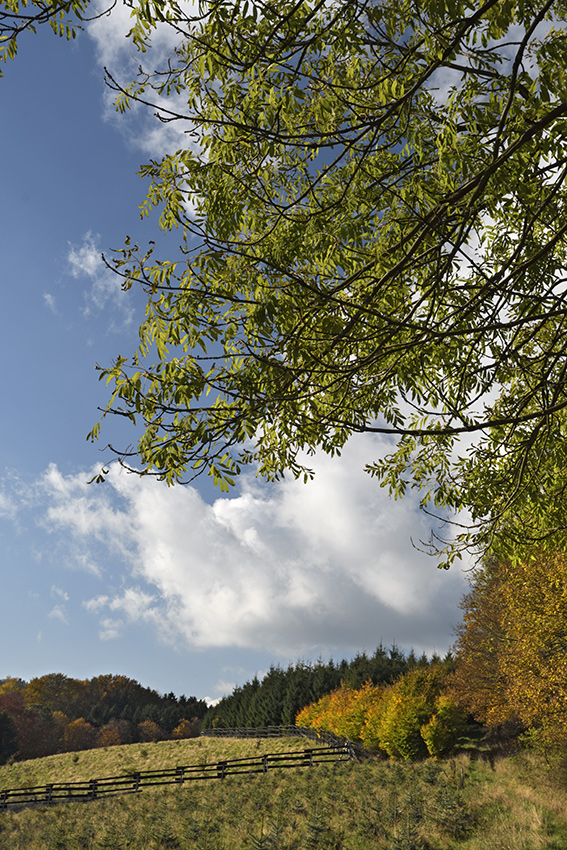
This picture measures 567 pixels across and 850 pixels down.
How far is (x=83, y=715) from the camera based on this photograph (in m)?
72.6

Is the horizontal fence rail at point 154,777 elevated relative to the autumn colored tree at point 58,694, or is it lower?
lower

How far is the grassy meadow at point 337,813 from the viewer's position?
13.5m

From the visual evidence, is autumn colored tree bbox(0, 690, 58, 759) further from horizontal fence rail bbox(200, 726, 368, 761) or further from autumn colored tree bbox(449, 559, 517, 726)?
autumn colored tree bbox(449, 559, 517, 726)

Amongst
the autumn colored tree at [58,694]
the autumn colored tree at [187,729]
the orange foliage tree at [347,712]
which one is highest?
the autumn colored tree at [58,694]

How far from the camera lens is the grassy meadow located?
13.5 meters

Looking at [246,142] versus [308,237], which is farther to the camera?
[308,237]

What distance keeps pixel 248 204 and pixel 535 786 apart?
76.4 ft

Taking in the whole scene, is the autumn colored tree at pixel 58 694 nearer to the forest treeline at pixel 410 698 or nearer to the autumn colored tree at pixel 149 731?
the forest treeline at pixel 410 698

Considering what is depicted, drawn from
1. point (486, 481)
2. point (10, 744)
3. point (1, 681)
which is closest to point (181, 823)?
point (486, 481)

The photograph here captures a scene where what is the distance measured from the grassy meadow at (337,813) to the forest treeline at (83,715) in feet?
134

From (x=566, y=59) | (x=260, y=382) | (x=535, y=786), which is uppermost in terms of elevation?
(x=566, y=59)

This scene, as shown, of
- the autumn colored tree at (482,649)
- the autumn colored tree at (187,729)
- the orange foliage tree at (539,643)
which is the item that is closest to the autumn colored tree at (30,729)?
the autumn colored tree at (187,729)

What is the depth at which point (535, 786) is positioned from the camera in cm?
1966

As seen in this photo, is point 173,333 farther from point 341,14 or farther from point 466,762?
point 466,762
